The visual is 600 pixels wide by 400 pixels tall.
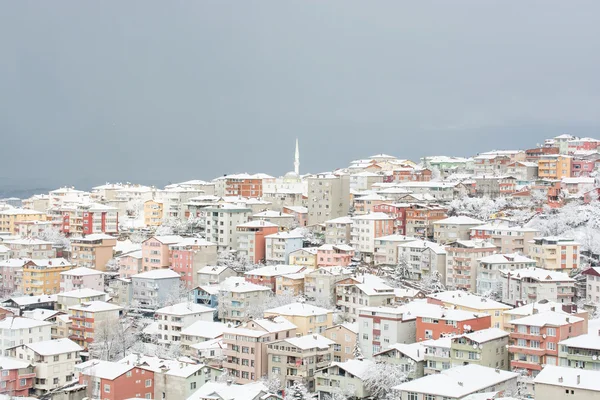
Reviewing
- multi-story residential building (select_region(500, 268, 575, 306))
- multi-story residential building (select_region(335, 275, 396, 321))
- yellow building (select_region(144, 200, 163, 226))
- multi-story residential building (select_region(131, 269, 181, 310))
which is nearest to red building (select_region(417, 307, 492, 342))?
multi-story residential building (select_region(500, 268, 575, 306))

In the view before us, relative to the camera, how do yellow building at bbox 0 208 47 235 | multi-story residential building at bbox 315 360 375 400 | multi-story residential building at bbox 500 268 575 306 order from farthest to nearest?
yellow building at bbox 0 208 47 235
multi-story residential building at bbox 500 268 575 306
multi-story residential building at bbox 315 360 375 400

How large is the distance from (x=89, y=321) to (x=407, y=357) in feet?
40.3

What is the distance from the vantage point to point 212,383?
24.1 metres

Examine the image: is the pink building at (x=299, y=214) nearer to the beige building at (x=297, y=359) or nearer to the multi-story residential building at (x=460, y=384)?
the beige building at (x=297, y=359)

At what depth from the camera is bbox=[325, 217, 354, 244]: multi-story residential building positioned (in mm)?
40469

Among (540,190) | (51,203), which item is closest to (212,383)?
(540,190)

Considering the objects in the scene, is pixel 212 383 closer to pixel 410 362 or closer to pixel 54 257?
pixel 410 362

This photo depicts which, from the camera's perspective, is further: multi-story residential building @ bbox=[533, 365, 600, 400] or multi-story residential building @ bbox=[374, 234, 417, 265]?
multi-story residential building @ bbox=[374, 234, 417, 265]

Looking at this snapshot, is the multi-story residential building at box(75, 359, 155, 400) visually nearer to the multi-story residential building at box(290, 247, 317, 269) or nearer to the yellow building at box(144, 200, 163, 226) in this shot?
the multi-story residential building at box(290, 247, 317, 269)

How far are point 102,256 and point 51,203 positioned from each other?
16.6m

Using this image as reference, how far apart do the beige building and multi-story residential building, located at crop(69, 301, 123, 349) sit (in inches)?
298

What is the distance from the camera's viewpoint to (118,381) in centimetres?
2498

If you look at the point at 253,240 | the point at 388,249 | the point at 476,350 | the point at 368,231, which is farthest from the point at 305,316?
the point at 253,240

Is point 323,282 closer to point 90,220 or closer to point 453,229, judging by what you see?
point 453,229
